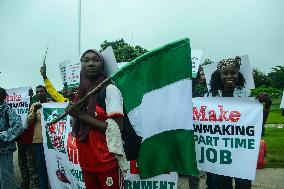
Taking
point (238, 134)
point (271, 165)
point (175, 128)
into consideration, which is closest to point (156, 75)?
point (175, 128)

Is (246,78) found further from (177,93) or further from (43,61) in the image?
(43,61)

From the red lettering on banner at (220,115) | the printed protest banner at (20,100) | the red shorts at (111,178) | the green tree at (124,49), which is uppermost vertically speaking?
the green tree at (124,49)

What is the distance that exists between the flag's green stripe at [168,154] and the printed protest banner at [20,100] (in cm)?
449

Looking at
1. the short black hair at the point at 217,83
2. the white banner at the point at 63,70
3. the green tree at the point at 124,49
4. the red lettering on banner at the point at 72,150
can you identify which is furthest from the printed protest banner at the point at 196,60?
the green tree at the point at 124,49

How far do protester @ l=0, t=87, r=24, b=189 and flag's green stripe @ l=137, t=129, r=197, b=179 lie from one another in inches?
133

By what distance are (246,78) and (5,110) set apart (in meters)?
3.80

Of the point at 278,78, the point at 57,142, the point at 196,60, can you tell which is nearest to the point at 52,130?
the point at 57,142

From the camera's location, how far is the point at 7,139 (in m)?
6.92

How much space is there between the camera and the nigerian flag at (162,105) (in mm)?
4117

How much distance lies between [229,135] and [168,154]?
75cm

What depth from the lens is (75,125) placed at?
4.35 meters

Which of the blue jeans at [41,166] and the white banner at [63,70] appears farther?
the white banner at [63,70]

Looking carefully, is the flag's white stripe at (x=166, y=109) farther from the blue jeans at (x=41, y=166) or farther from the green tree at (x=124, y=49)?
the green tree at (x=124, y=49)

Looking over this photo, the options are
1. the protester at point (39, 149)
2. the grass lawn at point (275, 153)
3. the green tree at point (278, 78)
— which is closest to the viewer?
the protester at point (39, 149)
